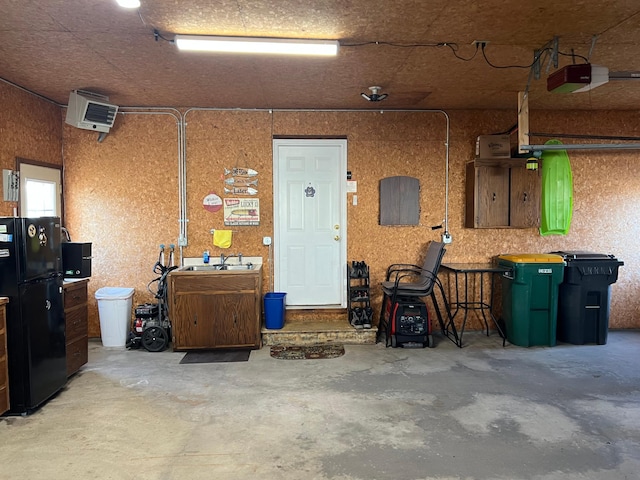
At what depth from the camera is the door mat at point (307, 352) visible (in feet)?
14.6

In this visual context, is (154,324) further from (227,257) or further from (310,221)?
(310,221)

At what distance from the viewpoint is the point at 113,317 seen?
4840mm

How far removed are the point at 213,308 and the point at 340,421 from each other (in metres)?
2.07

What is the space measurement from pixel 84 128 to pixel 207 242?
5.81ft

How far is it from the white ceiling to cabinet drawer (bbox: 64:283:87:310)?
1900 mm

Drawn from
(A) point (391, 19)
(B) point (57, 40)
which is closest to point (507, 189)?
(A) point (391, 19)

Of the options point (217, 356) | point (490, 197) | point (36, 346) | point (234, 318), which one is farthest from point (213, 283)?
point (490, 197)

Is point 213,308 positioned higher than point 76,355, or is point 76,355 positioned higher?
point 213,308

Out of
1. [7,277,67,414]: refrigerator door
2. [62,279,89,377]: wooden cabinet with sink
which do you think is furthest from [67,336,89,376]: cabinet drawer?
[7,277,67,414]: refrigerator door

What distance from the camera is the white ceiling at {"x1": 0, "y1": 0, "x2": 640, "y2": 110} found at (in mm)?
2738

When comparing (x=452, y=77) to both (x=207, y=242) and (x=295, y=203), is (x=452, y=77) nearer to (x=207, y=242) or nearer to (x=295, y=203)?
(x=295, y=203)

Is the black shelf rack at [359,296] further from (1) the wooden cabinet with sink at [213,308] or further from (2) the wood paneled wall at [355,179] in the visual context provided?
(1) the wooden cabinet with sink at [213,308]

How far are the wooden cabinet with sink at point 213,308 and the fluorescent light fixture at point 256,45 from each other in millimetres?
2236

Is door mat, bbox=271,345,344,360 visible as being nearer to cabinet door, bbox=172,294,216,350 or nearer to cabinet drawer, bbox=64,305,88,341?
cabinet door, bbox=172,294,216,350
